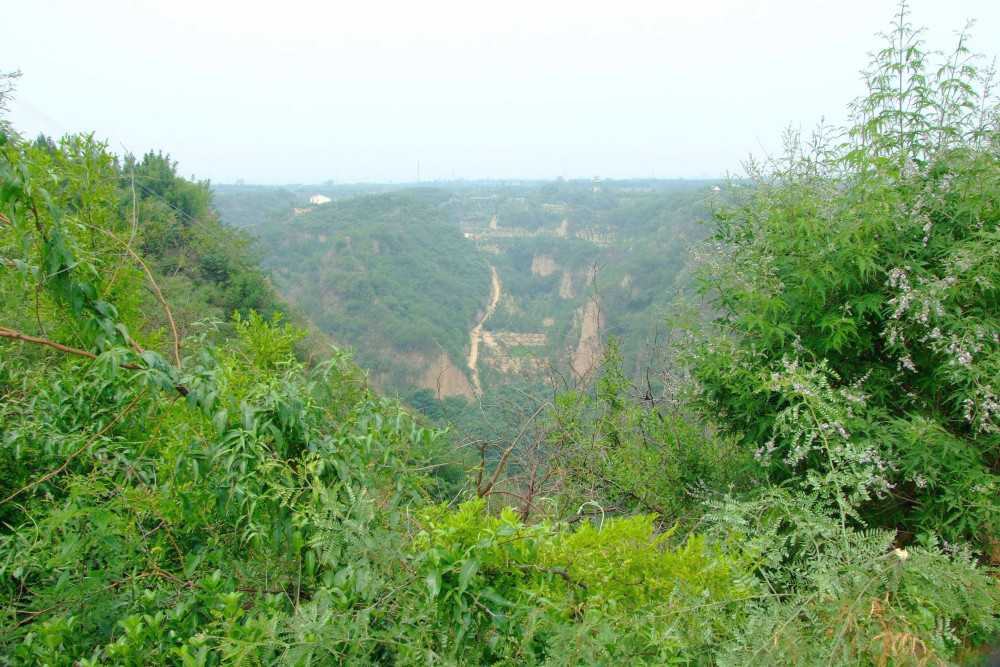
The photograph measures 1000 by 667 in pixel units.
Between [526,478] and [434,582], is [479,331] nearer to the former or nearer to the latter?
[526,478]

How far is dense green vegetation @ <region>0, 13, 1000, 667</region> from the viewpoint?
1.47 metres

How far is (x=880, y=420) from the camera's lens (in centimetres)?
299

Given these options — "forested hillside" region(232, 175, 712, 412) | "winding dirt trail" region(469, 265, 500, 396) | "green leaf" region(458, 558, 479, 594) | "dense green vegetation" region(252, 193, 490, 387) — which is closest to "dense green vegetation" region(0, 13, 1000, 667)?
"green leaf" region(458, 558, 479, 594)

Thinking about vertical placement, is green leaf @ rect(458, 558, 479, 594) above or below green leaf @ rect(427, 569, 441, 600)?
above

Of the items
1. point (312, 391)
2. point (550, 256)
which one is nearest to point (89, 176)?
point (312, 391)

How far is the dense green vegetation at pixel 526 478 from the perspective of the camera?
1468 millimetres

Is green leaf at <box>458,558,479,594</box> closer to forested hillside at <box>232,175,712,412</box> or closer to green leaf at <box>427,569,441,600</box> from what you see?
green leaf at <box>427,569,441,600</box>

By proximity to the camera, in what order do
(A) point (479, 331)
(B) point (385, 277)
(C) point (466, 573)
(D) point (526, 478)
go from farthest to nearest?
(B) point (385, 277) < (A) point (479, 331) < (D) point (526, 478) < (C) point (466, 573)

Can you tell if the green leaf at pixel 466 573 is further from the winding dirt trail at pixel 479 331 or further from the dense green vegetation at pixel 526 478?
the winding dirt trail at pixel 479 331

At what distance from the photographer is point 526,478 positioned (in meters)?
3.84

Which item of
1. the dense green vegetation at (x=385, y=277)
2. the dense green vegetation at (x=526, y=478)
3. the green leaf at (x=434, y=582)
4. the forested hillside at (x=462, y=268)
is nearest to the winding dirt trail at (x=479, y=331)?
the forested hillside at (x=462, y=268)

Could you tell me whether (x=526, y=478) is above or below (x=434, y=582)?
below

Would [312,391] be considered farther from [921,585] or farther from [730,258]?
[730,258]

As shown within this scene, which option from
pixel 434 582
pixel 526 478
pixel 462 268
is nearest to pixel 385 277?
pixel 462 268
